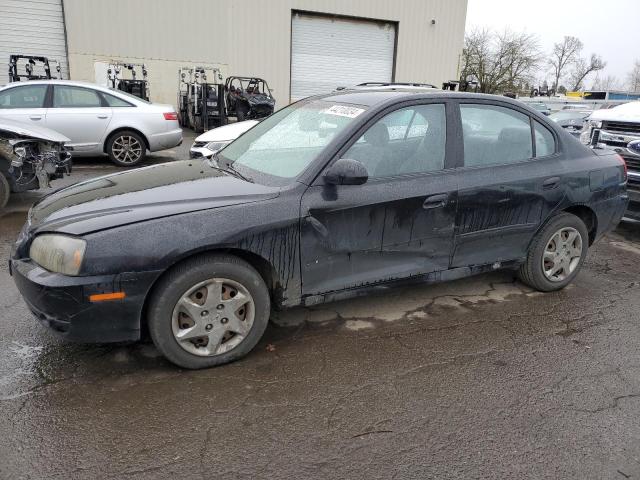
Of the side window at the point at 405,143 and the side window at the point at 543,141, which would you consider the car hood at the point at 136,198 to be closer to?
Answer: the side window at the point at 405,143

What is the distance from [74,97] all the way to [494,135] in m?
8.10

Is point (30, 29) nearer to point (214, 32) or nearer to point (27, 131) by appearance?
point (214, 32)

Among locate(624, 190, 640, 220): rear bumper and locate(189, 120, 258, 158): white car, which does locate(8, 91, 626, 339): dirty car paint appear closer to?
locate(624, 190, 640, 220): rear bumper

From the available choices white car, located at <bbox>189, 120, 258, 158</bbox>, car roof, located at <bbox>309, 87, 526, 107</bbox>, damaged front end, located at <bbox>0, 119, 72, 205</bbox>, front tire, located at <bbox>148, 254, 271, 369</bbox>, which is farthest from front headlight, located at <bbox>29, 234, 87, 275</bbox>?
white car, located at <bbox>189, 120, 258, 158</bbox>

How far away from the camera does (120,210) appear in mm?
2902

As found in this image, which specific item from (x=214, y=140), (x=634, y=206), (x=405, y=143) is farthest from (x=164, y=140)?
(x=634, y=206)

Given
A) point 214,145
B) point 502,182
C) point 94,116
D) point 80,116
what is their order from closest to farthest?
point 502,182
point 214,145
point 80,116
point 94,116

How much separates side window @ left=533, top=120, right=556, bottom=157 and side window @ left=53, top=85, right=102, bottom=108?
8.04 meters

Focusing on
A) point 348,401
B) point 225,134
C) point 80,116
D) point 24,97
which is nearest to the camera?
point 348,401

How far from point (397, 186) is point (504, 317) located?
145cm

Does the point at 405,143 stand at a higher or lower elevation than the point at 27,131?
higher

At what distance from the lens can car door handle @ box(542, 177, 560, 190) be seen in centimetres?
405

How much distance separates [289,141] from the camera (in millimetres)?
3719

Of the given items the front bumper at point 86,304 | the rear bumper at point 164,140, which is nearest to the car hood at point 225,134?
the rear bumper at point 164,140
